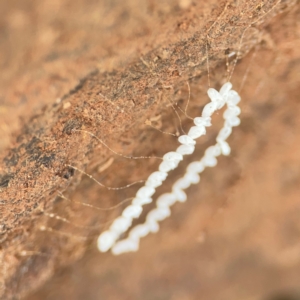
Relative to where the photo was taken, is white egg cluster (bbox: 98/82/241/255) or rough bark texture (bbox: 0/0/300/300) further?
white egg cluster (bbox: 98/82/241/255)

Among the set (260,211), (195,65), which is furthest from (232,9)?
(260,211)

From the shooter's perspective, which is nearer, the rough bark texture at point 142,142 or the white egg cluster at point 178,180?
the rough bark texture at point 142,142

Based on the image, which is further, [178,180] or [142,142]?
[178,180]
